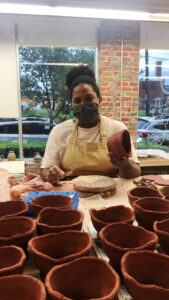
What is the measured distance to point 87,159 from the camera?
6.27 feet

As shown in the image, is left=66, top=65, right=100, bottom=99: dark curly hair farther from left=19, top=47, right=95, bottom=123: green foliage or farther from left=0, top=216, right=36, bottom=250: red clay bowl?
left=19, top=47, right=95, bottom=123: green foliage

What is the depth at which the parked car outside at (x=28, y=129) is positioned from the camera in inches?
156

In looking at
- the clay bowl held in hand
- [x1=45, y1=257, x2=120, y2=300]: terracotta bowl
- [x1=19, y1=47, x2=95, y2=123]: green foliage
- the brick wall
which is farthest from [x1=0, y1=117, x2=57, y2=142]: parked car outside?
[x1=45, y1=257, x2=120, y2=300]: terracotta bowl

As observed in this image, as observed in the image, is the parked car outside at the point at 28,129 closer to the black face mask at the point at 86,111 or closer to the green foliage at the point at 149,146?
the green foliage at the point at 149,146

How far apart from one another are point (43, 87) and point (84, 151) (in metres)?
2.31

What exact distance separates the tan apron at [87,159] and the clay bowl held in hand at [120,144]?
0.60 m

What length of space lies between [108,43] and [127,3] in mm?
581

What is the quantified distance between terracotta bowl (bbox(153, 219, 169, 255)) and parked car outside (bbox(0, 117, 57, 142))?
138 inches

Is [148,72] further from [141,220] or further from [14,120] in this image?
[141,220]

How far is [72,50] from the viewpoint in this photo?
387 centimetres

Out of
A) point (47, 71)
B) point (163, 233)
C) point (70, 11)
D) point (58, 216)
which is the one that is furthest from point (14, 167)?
point (47, 71)

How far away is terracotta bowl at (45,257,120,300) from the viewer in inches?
20.7

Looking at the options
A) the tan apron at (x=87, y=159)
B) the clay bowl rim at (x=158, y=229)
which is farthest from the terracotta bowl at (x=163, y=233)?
the tan apron at (x=87, y=159)

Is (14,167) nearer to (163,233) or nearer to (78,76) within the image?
(78,76)
